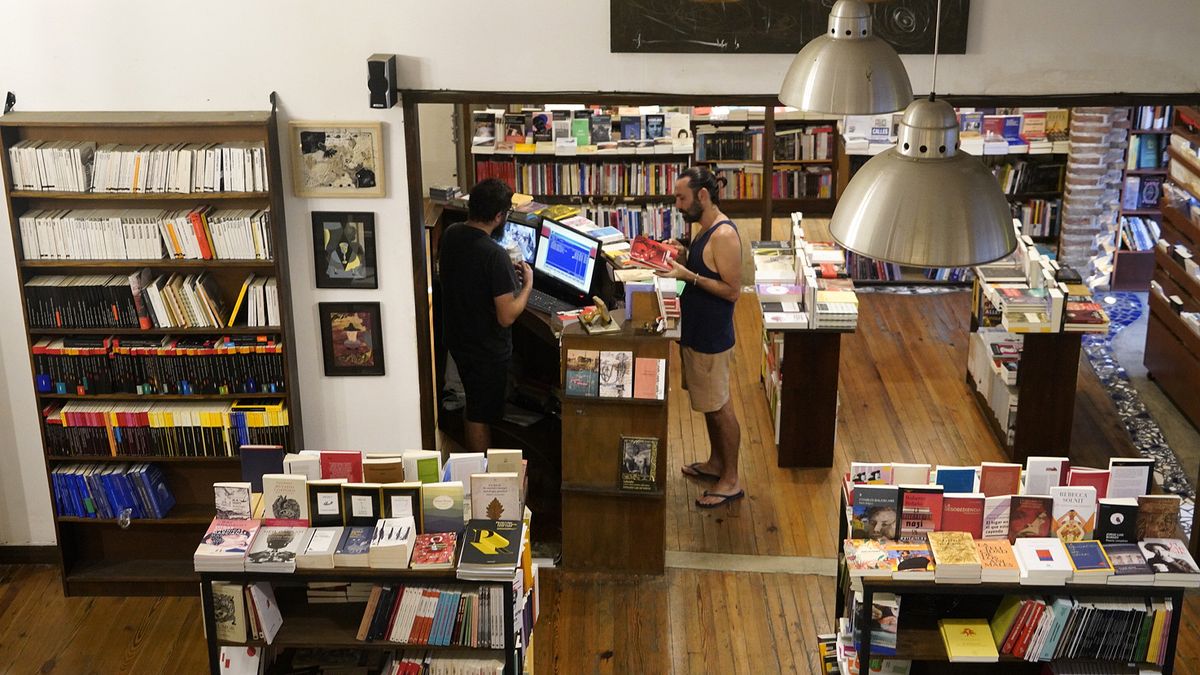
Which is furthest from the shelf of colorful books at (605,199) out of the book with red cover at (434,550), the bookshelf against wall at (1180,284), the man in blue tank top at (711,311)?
the book with red cover at (434,550)

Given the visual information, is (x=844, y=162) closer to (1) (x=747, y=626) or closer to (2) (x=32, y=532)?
(1) (x=747, y=626)

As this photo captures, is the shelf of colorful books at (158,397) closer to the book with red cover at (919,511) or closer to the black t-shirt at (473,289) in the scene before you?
the black t-shirt at (473,289)

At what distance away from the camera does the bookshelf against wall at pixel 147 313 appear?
571 centimetres

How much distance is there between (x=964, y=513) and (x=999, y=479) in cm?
28

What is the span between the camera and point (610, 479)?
20.4 feet

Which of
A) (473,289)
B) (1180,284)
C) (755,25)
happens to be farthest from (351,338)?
(1180,284)

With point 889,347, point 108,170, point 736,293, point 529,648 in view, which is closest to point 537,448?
point 736,293

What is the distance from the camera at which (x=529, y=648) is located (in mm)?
→ 5121

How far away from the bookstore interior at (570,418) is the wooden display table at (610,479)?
16mm

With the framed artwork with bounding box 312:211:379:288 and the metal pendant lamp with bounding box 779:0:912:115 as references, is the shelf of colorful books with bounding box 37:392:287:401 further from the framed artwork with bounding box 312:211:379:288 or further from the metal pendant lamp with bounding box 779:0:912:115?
the metal pendant lamp with bounding box 779:0:912:115

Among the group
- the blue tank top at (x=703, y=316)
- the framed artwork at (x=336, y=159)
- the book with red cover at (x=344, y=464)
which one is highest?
the framed artwork at (x=336, y=159)

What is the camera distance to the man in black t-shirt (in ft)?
20.6

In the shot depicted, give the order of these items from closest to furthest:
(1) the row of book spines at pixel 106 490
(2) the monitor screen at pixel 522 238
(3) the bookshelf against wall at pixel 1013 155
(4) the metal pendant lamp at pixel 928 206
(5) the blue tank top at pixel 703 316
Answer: (4) the metal pendant lamp at pixel 928 206 < (1) the row of book spines at pixel 106 490 < (5) the blue tank top at pixel 703 316 < (2) the monitor screen at pixel 522 238 < (3) the bookshelf against wall at pixel 1013 155

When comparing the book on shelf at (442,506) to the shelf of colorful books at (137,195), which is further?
the shelf of colorful books at (137,195)
